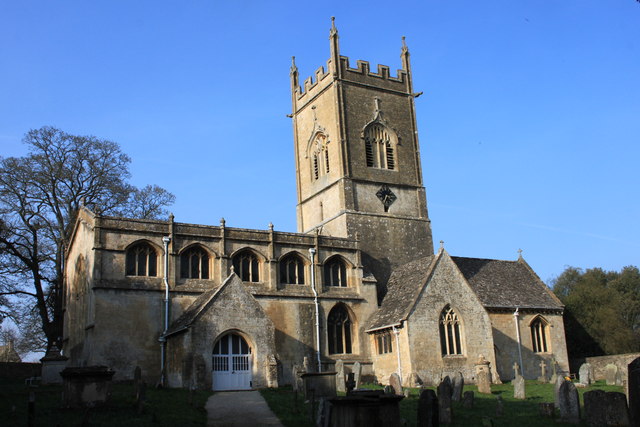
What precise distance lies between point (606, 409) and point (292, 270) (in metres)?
21.2

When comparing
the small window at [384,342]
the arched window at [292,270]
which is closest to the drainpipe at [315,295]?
the arched window at [292,270]

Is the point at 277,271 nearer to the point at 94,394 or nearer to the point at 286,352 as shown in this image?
the point at 286,352

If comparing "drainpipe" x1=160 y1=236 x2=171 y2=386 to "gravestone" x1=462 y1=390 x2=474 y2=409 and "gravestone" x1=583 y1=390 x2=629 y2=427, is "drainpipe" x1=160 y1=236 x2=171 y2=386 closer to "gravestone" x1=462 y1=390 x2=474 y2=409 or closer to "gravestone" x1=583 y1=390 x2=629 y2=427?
"gravestone" x1=462 y1=390 x2=474 y2=409

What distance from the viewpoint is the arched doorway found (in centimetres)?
2927

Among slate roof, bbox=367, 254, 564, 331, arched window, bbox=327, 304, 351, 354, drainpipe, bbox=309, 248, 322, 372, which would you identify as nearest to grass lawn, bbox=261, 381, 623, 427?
drainpipe, bbox=309, 248, 322, 372

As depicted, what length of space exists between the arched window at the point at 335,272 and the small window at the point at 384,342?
3.65 m

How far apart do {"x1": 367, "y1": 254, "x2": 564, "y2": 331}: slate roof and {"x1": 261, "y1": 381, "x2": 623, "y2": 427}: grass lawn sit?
295 inches

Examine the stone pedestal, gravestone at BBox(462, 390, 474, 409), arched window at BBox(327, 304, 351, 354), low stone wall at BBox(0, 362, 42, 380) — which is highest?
arched window at BBox(327, 304, 351, 354)

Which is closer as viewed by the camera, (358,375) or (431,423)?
(431,423)

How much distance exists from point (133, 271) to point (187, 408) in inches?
488

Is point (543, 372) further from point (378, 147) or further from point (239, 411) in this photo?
point (239, 411)

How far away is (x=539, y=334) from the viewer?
39.2 metres

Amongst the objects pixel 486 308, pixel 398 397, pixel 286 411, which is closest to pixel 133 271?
pixel 286 411

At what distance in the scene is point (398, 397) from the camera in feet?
39.6
